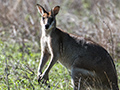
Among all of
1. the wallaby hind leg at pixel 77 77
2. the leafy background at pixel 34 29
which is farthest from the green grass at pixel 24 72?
the wallaby hind leg at pixel 77 77

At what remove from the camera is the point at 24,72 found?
5.35m

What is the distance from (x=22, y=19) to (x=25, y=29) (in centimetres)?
56

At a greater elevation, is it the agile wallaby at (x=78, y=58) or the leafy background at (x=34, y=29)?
the agile wallaby at (x=78, y=58)

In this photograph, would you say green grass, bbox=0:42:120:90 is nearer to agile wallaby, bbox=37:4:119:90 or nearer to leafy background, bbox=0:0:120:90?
leafy background, bbox=0:0:120:90

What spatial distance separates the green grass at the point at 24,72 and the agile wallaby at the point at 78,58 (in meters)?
0.28

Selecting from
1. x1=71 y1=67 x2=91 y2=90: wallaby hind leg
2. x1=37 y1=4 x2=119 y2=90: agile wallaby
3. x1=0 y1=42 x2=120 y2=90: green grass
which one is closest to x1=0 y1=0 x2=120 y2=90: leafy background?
x1=0 y1=42 x2=120 y2=90: green grass

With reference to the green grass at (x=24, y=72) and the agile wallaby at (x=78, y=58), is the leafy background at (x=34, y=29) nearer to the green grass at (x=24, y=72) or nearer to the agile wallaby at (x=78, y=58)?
the green grass at (x=24, y=72)

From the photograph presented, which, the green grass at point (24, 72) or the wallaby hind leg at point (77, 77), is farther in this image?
the green grass at point (24, 72)

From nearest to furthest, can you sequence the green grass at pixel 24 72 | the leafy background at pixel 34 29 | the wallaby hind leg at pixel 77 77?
the wallaby hind leg at pixel 77 77
the green grass at pixel 24 72
the leafy background at pixel 34 29

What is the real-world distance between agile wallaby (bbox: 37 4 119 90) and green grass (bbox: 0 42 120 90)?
0.28 m

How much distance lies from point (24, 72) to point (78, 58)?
1.11 meters

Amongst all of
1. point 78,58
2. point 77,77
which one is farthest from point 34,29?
point 77,77

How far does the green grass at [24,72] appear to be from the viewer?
4828 millimetres

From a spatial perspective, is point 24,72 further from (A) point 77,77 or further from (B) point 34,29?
(B) point 34,29
